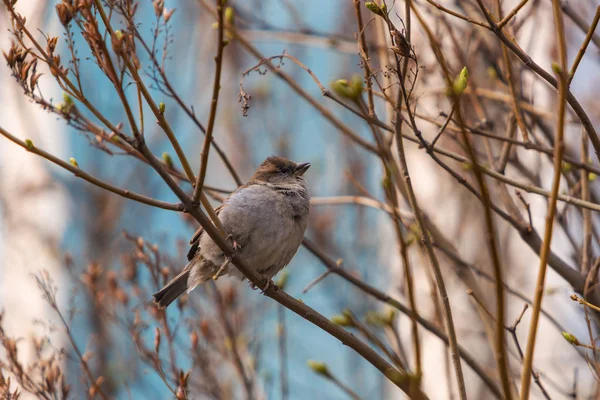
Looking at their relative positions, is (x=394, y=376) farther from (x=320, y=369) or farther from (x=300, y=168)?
(x=300, y=168)

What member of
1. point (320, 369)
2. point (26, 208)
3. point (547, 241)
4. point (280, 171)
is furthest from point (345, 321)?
point (26, 208)

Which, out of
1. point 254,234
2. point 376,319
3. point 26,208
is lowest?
point 376,319

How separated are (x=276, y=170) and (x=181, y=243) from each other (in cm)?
97

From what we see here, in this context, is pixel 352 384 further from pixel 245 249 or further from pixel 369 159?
pixel 245 249

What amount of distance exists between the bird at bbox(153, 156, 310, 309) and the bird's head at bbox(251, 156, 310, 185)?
0.77 feet

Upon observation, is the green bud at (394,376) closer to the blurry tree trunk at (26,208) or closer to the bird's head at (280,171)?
the bird's head at (280,171)

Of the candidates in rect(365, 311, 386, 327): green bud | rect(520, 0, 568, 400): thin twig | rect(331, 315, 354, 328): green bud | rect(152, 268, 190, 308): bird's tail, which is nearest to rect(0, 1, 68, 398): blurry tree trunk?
rect(152, 268, 190, 308): bird's tail

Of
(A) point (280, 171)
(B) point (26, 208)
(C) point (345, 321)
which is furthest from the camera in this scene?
(B) point (26, 208)

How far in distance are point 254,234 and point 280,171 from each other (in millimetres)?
1030

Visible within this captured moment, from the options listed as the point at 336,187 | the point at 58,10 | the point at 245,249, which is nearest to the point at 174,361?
the point at 245,249

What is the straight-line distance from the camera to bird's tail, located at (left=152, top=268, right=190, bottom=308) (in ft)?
14.3

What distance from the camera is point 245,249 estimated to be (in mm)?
4230

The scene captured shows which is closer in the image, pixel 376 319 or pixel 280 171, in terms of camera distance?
pixel 376 319

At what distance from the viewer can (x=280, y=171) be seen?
16.8ft
